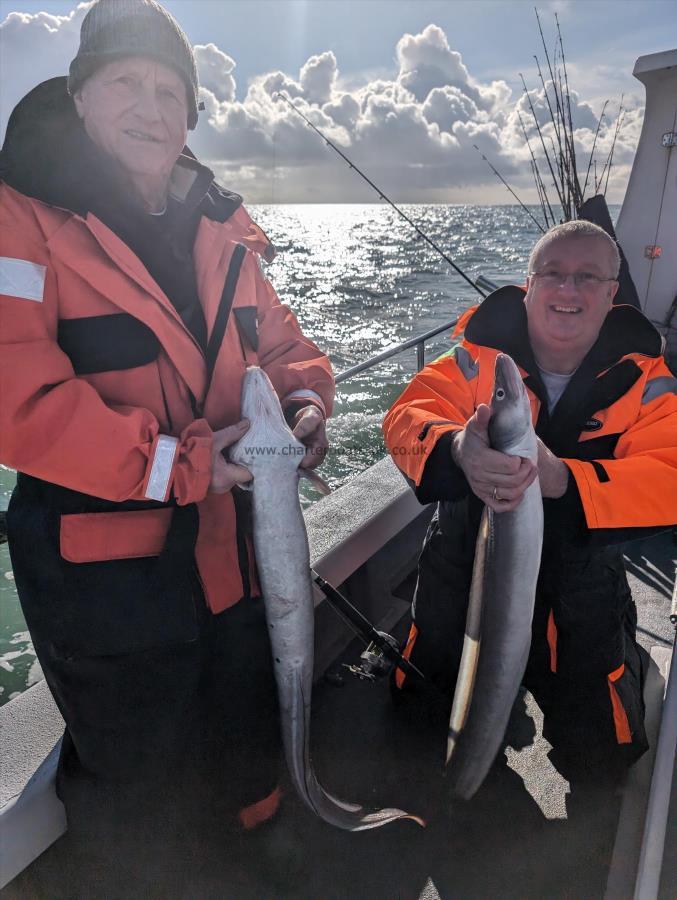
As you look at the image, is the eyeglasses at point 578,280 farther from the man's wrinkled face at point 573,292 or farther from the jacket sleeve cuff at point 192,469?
the jacket sleeve cuff at point 192,469

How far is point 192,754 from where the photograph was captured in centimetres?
228

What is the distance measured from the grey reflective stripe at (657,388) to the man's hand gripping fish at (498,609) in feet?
2.78

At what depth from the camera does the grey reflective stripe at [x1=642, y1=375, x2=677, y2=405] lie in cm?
257

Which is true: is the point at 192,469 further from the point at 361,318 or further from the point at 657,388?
the point at 361,318

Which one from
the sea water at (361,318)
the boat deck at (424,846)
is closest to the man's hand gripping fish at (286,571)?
the boat deck at (424,846)

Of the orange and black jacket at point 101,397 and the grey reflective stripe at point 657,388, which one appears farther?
the grey reflective stripe at point 657,388

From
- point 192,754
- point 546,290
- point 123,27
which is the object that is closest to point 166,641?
point 192,754

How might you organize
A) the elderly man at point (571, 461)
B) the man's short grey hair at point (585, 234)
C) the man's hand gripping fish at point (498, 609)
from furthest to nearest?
the man's short grey hair at point (585, 234) → the elderly man at point (571, 461) → the man's hand gripping fish at point (498, 609)

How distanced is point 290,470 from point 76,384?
0.73m

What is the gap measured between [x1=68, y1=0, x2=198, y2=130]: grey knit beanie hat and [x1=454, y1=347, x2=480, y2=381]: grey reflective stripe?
1.64 m

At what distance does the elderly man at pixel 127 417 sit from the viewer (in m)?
1.75

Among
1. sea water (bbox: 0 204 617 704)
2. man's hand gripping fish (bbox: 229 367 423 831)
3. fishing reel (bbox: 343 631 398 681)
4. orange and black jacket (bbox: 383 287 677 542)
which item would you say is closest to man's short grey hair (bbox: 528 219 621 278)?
orange and black jacket (bbox: 383 287 677 542)

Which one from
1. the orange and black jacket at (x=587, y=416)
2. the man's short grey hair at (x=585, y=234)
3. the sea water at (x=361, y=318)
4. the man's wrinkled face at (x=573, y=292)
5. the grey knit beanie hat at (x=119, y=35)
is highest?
the grey knit beanie hat at (x=119, y=35)

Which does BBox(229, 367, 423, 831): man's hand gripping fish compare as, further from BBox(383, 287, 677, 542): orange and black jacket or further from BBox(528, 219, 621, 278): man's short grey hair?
BBox(528, 219, 621, 278): man's short grey hair
